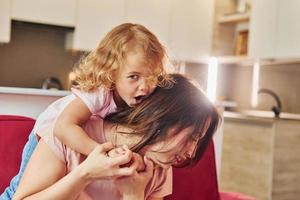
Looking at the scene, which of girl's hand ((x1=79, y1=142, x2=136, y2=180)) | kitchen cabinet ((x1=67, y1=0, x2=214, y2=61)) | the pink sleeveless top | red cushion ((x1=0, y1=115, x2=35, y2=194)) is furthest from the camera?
kitchen cabinet ((x1=67, y1=0, x2=214, y2=61))

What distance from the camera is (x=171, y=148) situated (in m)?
1.03

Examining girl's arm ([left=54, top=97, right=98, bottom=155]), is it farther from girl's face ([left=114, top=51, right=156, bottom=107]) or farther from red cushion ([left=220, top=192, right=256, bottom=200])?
red cushion ([left=220, top=192, right=256, bottom=200])

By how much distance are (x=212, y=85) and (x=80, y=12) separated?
63.1 inches

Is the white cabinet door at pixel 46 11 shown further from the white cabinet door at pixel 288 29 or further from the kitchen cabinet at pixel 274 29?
the white cabinet door at pixel 288 29

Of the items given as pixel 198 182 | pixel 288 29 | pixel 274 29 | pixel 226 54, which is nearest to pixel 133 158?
pixel 198 182

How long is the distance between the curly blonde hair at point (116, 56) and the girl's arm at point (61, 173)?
21 cm

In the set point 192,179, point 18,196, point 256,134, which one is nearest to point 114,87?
point 18,196

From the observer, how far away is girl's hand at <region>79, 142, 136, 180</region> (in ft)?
2.97

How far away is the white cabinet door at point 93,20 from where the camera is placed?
4.04 meters

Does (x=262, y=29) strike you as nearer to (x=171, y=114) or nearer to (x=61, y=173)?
(x=171, y=114)

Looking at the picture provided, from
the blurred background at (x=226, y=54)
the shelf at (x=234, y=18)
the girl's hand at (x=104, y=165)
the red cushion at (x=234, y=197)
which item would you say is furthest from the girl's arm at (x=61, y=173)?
the shelf at (x=234, y=18)

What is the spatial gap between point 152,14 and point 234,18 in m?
0.83

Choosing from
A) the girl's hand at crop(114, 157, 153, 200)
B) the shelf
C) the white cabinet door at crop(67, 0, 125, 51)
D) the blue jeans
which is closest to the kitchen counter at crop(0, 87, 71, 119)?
the blue jeans

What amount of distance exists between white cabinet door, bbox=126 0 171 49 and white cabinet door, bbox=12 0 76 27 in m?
0.57
